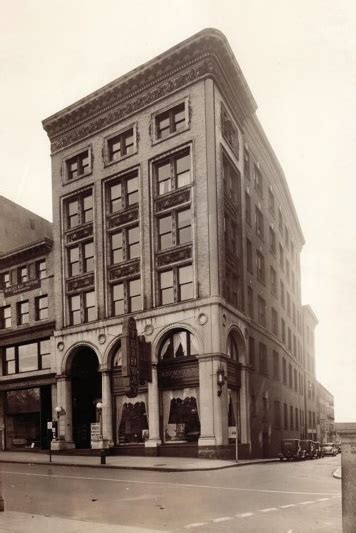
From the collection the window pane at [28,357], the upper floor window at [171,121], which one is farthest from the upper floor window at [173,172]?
the window pane at [28,357]

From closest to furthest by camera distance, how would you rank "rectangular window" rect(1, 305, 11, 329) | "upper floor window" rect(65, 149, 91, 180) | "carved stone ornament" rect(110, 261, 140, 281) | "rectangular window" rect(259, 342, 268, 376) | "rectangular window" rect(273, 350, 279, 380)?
"carved stone ornament" rect(110, 261, 140, 281), "upper floor window" rect(65, 149, 91, 180), "rectangular window" rect(259, 342, 268, 376), "rectangular window" rect(1, 305, 11, 329), "rectangular window" rect(273, 350, 279, 380)

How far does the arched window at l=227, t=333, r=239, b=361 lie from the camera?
39.2 metres

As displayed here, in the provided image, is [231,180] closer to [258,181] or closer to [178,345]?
[258,181]

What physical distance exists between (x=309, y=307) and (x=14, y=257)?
134 ft

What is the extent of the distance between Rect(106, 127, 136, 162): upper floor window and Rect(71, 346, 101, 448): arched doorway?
43.4ft

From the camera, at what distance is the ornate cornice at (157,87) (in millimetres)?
38188

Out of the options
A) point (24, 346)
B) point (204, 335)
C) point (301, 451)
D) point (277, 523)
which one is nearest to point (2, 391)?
point (24, 346)

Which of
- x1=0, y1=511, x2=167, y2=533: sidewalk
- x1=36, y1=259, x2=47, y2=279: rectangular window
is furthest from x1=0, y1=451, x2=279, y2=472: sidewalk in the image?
x1=0, y1=511, x2=167, y2=533: sidewalk

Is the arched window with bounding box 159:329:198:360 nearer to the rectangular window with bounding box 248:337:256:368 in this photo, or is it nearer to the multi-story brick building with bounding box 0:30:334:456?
the multi-story brick building with bounding box 0:30:334:456

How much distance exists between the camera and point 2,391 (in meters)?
47.8

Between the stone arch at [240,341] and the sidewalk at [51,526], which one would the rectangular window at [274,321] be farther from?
the sidewalk at [51,526]

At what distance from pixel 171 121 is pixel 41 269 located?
15.2m

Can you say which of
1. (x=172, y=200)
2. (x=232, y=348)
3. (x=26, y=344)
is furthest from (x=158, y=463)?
(x=26, y=344)

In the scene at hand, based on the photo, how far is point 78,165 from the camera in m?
45.2
